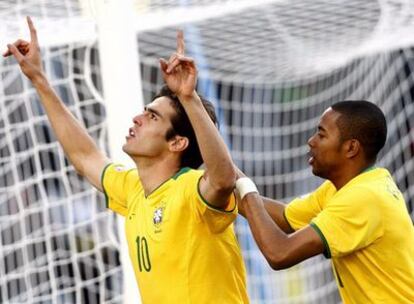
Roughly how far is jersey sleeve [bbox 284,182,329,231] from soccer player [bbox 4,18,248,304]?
0.56 metres

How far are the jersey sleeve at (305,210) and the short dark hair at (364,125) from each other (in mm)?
416

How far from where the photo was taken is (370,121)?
4.09 meters

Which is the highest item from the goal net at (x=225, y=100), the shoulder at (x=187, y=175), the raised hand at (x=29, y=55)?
the raised hand at (x=29, y=55)

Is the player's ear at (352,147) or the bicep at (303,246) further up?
the player's ear at (352,147)

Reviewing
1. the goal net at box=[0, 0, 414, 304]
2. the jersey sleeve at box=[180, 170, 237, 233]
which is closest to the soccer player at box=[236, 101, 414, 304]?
the jersey sleeve at box=[180, 170, 237, 233]

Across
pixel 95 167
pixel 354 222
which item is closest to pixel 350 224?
pixel 354 222

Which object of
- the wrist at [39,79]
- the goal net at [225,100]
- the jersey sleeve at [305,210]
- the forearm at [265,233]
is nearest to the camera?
the forearm at [265,233]

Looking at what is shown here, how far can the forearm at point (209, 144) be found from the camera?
11.9ft

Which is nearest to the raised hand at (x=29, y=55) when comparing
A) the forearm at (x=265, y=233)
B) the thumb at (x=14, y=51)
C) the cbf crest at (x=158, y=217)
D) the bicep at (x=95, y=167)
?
the thumb at (x=14, y=51)

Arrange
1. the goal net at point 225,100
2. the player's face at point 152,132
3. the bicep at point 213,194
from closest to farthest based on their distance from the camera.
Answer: the bicep at point 213,194 < the player's face at point 152,132 < the goal net at point 225,100

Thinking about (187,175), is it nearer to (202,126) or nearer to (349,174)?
(202,126)

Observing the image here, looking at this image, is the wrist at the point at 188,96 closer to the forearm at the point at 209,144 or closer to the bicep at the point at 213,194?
the forearm at the point at 209,144

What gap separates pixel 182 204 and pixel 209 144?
0.34 m

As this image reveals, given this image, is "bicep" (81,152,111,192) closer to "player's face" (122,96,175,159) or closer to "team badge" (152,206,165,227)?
"player's face" (122,96,175,159)
